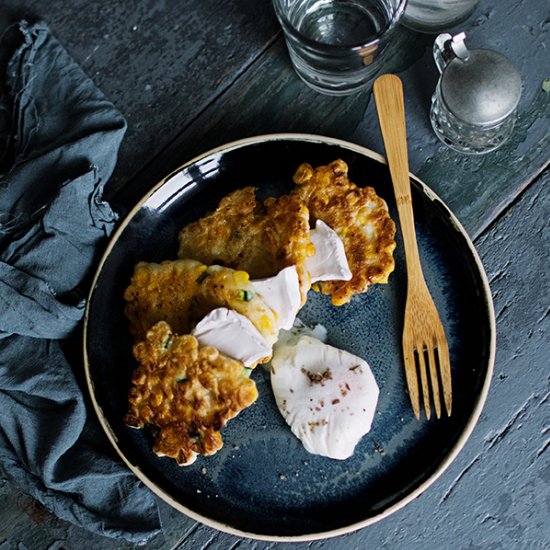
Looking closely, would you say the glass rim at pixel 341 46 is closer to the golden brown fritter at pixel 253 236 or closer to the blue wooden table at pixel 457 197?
the blue wooden table at pixel 457 197

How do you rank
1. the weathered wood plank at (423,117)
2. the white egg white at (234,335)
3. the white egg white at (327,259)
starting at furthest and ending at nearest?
the weathered wood plank at (423,117) → the white egg white at (327,259) → the white egg white at (234,335)

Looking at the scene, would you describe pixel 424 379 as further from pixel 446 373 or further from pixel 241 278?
pixel 241 278

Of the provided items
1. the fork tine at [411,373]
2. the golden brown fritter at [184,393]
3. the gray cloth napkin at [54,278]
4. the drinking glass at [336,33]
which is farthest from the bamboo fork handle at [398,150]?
the gray cloth napkin at [54,278]

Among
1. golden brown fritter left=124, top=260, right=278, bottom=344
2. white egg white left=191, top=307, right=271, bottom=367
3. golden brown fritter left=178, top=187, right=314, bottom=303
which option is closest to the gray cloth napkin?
golden brown fritter left=124, top=260, right=278, bottom=344

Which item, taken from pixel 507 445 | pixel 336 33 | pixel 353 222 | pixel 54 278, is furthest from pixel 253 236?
pixel 507 445

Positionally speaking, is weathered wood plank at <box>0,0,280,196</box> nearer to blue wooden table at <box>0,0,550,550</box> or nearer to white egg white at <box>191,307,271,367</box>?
blue wooden table at <box>0,0,550,550</box>
